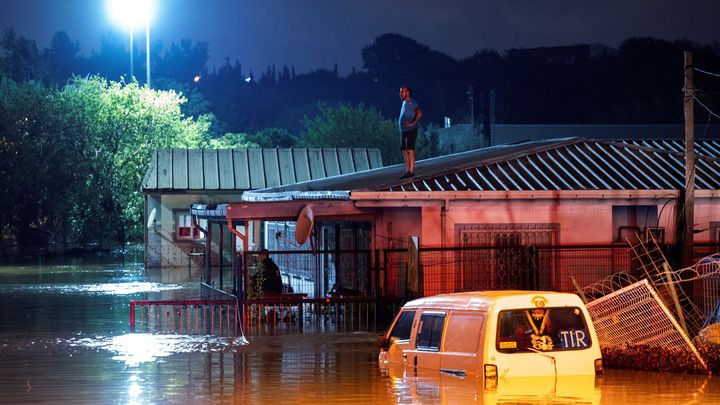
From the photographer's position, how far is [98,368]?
62.4 feet

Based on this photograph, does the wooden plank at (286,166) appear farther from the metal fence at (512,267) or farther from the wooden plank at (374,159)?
the metal fence at (512,267)

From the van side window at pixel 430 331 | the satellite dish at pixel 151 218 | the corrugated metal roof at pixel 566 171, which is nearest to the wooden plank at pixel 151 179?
the satellite dish at pixel 151 218

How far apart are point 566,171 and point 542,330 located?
14.8 metres

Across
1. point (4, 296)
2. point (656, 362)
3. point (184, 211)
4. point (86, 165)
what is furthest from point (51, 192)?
point (656, 362)

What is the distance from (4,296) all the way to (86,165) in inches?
1431

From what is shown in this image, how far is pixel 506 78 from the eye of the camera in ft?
482

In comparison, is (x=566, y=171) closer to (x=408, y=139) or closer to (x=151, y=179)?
(x=408, y=139)

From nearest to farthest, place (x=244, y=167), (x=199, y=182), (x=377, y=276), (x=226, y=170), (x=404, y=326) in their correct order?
1. (x=404, y=326)
2. (x=377, y=276)
3. (x=199, y=182)
4. (x=226, y=170)
5. (x=244, y=167)

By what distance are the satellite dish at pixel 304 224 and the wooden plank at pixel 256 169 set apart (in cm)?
2955

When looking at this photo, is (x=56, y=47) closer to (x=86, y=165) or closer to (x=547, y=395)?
(x=86, y=165)

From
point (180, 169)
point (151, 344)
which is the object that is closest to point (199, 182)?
point (180, 169)

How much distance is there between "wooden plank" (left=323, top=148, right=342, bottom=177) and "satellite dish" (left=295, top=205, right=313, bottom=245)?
30.2 m

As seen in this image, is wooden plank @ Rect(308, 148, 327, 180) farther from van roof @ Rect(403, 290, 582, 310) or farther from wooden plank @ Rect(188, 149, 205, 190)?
van roof @ Rect(403, 290, 582, 310)

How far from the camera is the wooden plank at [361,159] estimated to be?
5656cm
